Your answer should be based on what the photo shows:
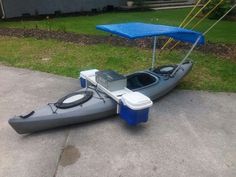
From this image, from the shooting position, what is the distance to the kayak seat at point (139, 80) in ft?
20.5

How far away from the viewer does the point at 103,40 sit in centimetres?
1086

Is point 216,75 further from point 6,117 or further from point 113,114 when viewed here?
point 6,117

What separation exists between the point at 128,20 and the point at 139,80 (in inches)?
351

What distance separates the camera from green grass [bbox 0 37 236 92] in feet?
24.7

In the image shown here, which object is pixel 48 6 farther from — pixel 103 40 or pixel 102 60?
pixel 102 60

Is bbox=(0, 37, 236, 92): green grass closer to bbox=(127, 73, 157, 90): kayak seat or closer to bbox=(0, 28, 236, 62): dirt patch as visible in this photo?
bbox=(0, 28, 236, 62): dirt patch

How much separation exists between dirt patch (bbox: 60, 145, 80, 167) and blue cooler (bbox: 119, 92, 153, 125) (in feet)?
3.36

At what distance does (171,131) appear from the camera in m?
5.34

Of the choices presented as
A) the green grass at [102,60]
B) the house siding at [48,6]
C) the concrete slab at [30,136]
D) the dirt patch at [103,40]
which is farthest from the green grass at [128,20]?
the concrete slab at [30,136]

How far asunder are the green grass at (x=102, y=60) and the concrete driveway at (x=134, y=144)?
3.59ft

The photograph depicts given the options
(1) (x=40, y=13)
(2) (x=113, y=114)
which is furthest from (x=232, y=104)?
(1) (x=40, y=13)

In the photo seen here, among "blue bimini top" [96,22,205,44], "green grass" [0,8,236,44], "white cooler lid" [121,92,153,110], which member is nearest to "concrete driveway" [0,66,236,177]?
"white cooler lid" [121,92,153,110]

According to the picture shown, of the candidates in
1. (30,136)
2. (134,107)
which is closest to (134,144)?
(134,107)

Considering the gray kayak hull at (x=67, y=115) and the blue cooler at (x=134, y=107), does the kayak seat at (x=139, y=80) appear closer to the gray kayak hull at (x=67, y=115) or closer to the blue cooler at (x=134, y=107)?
the gray kayak hull at (x=67, y=115)
